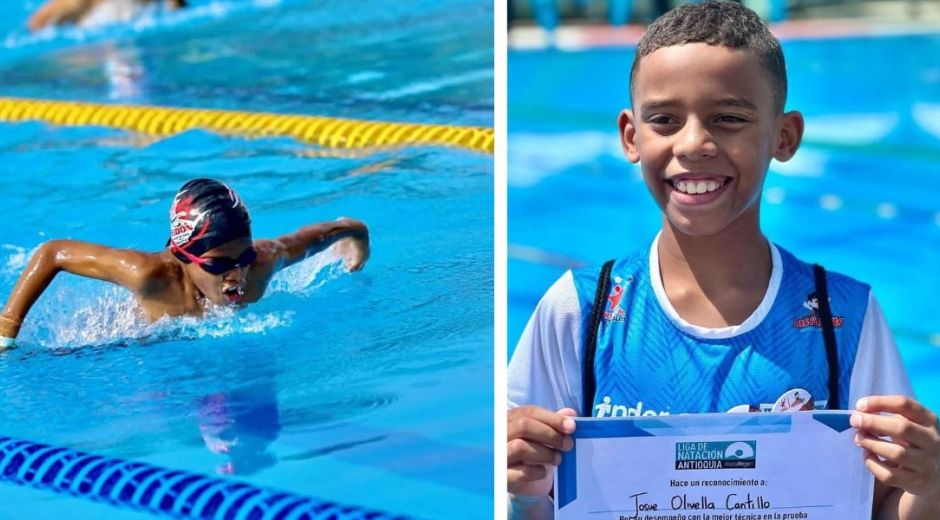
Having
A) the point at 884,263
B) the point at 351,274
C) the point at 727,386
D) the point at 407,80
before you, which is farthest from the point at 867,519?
the point at 407,80

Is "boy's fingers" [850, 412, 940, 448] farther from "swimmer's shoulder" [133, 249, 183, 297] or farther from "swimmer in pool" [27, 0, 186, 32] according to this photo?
"swimmer in pool" [27, 0, 186, 32]

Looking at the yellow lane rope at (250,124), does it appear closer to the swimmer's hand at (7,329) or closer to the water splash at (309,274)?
the water splash at (309,274)

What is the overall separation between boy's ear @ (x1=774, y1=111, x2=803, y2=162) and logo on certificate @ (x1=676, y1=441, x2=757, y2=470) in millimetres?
587

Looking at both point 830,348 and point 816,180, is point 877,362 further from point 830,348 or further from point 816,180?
point 816,180

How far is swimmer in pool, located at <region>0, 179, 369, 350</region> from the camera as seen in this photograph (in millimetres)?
4090

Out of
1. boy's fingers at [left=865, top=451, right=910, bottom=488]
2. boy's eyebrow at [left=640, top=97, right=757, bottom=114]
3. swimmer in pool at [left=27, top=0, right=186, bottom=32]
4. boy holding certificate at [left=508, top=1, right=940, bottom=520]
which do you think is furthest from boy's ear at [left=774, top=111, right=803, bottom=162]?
swimmer in pool at [left=27, top=0, right=186, bottom=32]

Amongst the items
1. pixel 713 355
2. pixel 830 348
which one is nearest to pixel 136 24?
pixel 713 355


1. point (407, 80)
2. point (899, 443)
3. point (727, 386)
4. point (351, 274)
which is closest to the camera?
point (899, 443)

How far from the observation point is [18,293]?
417 centimetres

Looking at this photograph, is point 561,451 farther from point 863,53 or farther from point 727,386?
point 863,53

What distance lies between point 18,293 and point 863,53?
6451mm

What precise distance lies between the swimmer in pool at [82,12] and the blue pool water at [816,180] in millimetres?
3080

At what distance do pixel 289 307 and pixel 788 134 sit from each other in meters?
2.45

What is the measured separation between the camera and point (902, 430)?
89.1 inches
